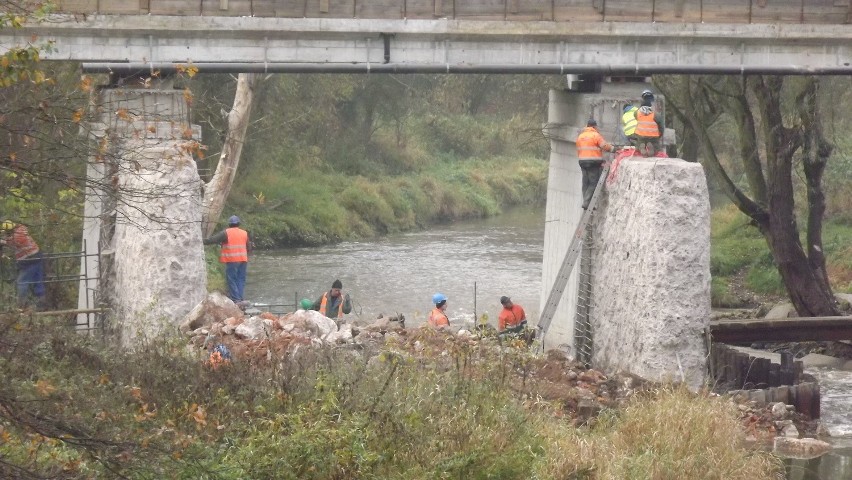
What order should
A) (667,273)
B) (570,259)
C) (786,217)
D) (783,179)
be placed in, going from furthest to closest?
(786,217)
(783,179)
(570,259)
(667,273)

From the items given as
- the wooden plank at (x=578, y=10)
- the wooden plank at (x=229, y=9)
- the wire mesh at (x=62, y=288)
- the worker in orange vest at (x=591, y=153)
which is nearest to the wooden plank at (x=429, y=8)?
the wooden plank at (x=578, y=10)

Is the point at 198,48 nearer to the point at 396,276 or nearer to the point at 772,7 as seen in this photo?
the point at 772,7

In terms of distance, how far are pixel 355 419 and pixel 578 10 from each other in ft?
28.9

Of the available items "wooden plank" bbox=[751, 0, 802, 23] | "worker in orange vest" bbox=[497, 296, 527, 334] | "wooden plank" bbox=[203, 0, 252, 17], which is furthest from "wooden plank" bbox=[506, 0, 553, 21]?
"worker in orange vest" bbox=[497, 296, 527, 334]

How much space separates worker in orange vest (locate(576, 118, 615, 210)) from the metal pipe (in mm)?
814

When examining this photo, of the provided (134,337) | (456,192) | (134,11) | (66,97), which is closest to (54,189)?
(134,11)

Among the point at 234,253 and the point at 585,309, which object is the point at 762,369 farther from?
the point at 234,253

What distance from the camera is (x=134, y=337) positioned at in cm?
1453

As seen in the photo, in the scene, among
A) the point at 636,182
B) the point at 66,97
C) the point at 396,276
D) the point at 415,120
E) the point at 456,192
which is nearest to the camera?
the point at 66,97

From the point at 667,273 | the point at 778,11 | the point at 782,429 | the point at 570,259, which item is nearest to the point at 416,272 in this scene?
the point at 570,259

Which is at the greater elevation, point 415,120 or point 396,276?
point 415,120

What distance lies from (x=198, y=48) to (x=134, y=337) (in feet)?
14.0

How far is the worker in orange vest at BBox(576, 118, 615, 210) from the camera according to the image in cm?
1742

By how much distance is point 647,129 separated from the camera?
55.0ft
